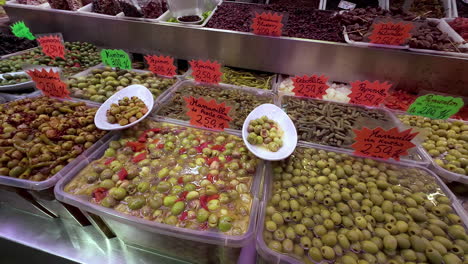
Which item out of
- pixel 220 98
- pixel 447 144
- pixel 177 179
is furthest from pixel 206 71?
pixel 447 144

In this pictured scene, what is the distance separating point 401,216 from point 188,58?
2.46 m

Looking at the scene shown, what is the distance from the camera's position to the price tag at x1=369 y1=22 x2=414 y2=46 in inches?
79.7

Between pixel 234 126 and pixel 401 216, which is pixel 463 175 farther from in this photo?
pixel 234 126

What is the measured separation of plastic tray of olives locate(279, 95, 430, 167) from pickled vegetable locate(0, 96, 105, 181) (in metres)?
1.55

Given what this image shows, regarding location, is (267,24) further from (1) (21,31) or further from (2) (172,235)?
(1) (21,31)

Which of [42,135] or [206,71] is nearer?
[42,135]

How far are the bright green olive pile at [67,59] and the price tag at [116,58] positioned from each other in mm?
440

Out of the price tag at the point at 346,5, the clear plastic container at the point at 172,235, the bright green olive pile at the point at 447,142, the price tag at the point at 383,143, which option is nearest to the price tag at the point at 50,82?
the clear plastic container at the point at 172,235

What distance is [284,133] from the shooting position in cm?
179

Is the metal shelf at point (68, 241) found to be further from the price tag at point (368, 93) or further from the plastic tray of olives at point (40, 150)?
the price tag at point (368, 93)

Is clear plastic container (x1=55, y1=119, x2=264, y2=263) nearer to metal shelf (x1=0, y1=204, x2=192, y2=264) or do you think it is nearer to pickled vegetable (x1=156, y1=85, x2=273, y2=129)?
metal shelf (x1=0, y1=204, x2=192, y2=264)

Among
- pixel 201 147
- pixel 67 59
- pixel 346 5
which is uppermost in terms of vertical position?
pixel 346 5

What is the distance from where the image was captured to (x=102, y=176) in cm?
147

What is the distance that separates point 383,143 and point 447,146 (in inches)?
24.2
